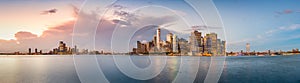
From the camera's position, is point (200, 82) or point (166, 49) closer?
point (200, 82)

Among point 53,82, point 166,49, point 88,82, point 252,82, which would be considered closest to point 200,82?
point 252,82

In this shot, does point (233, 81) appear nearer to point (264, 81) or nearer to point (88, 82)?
point (264, 81)

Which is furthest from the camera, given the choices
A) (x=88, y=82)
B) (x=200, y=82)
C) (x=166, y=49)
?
A: (x=166, y=49)

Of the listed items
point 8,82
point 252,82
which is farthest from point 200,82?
point 8,82

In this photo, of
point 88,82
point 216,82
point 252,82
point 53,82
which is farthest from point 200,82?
point 53,82

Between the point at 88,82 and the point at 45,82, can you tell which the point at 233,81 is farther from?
the point at 45,82

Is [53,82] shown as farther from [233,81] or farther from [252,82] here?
[252,82]

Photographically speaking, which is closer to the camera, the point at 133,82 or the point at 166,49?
the point at 133,82

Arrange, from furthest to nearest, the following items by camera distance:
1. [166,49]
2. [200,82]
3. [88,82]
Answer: [166,49] → [88,82] → [200,82]
